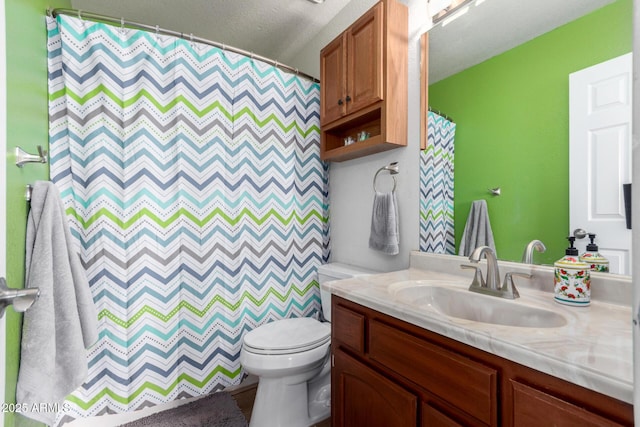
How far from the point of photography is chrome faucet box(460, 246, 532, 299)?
0.91 m

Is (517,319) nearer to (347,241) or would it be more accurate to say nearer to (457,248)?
(457,248)

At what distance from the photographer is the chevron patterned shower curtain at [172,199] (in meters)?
1.31

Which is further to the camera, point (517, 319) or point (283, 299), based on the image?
point (283, 299)

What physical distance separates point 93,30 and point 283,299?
5.61ft

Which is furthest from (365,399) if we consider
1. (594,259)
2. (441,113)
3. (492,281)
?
(441,113)

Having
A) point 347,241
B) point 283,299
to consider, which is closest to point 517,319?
point 347,241

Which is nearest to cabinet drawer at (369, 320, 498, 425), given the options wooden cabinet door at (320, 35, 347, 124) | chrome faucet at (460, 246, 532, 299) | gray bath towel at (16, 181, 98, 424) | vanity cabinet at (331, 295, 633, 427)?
vanity cabinet at (331, 295, 633, 427)

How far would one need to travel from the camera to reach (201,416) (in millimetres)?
1476

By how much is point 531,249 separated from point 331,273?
3.31 ft

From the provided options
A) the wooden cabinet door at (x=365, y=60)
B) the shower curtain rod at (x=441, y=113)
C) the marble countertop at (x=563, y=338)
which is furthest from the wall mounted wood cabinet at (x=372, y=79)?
the marble countertop at (x=563, y=338)

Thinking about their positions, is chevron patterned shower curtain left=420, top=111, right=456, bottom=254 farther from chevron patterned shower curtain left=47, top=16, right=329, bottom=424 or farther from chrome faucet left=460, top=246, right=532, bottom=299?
chevron patterned shower curtain left=47, top=16, right=329, bottom=424

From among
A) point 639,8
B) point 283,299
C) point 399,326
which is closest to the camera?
point 639,8

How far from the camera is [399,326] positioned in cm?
82

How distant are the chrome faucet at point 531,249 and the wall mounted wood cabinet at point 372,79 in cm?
70
